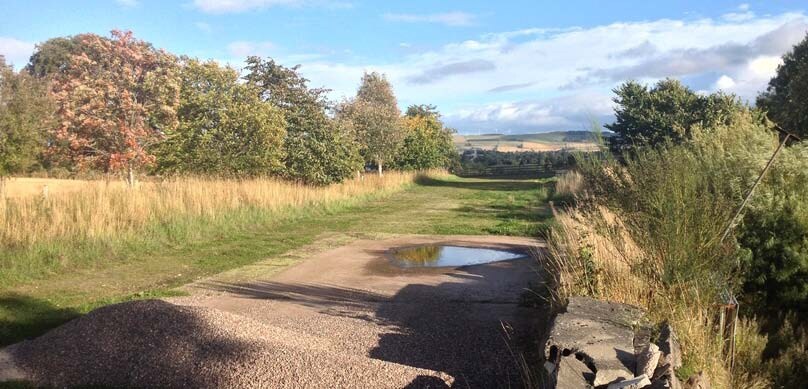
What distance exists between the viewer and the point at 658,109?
1059 inches

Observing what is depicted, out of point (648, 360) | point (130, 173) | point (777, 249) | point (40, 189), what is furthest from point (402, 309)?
point (130, 173)

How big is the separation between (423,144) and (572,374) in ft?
122

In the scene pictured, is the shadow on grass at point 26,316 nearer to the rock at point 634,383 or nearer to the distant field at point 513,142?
the rock at point 634,383

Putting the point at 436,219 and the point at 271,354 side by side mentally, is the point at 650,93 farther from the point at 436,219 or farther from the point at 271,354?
the point at 271,354

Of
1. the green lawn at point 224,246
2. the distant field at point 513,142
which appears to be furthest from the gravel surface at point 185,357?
the distant field at point 513,142

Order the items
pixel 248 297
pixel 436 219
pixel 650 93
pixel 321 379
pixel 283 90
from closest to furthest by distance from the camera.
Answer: pixel 321 379 < pixel 248 297 < pixel 436 219 < pixel 283 90 < pixel 650 93

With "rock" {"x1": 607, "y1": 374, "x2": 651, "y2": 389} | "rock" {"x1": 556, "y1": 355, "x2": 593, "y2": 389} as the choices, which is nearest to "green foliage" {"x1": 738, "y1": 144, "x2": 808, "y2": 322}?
"rock" {"x1": 556, "y1": 355, "x2": 593, "y2": 389}

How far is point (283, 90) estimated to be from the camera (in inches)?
923

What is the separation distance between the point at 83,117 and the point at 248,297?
12871 millimetres

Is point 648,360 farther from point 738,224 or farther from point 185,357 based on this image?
point 738,224

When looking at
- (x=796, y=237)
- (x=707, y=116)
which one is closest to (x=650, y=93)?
(x=707, y=116)

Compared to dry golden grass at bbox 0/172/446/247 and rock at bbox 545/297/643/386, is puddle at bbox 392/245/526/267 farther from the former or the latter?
rock at bbox 545/297/643/386

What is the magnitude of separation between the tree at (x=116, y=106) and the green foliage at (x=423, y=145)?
16587mm

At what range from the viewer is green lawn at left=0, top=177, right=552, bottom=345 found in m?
7.76
